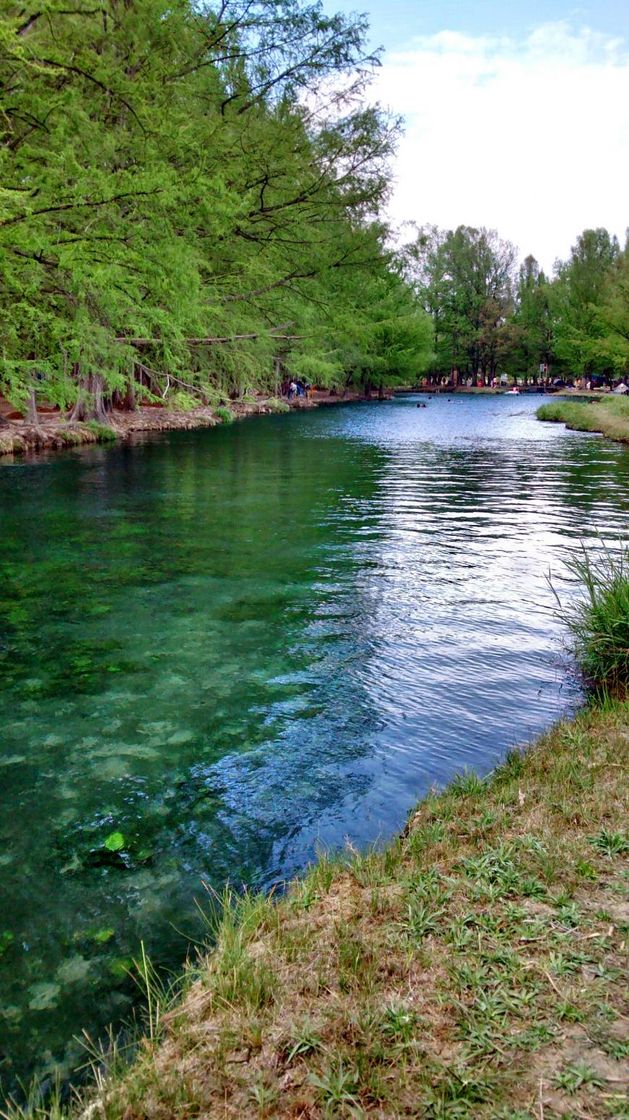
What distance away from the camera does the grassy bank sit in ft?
127

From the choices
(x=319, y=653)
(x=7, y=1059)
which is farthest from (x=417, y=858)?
(x=319, y=653)

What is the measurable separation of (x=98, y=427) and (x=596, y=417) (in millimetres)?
29775

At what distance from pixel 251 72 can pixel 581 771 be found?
17741 mm

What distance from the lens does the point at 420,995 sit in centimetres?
294

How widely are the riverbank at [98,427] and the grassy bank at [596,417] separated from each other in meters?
17.9

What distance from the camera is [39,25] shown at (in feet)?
52.2

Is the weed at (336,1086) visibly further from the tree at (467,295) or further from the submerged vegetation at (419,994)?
the tree at (467,295)

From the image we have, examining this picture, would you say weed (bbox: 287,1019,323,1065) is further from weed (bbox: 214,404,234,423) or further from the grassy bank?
weed (bbox: 214,404,234,423)

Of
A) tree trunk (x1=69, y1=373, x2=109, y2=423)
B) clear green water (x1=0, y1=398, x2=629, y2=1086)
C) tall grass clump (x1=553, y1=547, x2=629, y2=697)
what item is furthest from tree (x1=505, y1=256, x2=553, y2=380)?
tall grass clump (x1=553, y1=547, x2=629, y2=697)

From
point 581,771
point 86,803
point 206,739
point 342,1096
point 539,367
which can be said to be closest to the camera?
point 342,1096

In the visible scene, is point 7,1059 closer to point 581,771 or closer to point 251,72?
point 581,771

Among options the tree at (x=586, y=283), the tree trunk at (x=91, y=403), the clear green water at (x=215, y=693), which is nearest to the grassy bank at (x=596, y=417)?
→ the clear green water at (x=215, y=693)

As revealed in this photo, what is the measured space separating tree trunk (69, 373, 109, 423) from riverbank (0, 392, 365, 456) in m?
0.56

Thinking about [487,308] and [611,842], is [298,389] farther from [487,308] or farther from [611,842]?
[611,842]
